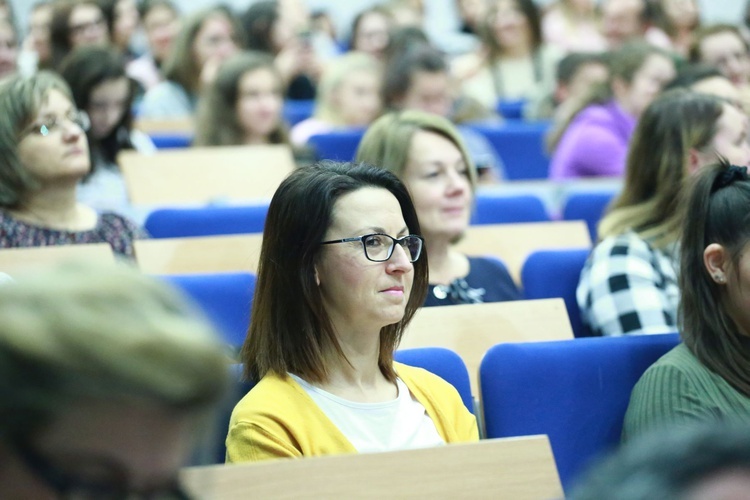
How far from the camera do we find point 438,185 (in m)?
2.68

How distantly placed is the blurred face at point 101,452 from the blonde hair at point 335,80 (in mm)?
4201

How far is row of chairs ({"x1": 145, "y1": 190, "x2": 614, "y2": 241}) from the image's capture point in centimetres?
299

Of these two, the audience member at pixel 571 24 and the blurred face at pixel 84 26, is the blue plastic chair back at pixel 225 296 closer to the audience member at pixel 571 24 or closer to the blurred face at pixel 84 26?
the blurred face at pixel 84 26

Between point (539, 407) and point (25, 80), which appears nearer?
point (539, 407)

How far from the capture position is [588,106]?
4.32m

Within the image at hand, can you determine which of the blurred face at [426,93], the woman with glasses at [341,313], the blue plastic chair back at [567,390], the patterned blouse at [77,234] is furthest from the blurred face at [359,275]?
the blurred face at [426,93]

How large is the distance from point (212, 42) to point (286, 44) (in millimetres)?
1102

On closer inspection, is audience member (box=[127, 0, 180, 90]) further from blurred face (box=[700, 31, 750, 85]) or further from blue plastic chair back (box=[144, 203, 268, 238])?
blue plastic chair back (box=[144, 203, 268, 238])

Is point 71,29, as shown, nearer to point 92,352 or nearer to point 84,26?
point 84,26

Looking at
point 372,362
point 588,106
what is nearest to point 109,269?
point 372,362

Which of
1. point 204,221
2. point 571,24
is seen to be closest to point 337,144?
point 204,221

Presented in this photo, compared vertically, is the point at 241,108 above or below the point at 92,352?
below

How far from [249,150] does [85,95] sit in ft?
1.92

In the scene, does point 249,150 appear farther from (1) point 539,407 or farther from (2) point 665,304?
(1) point 539,407
